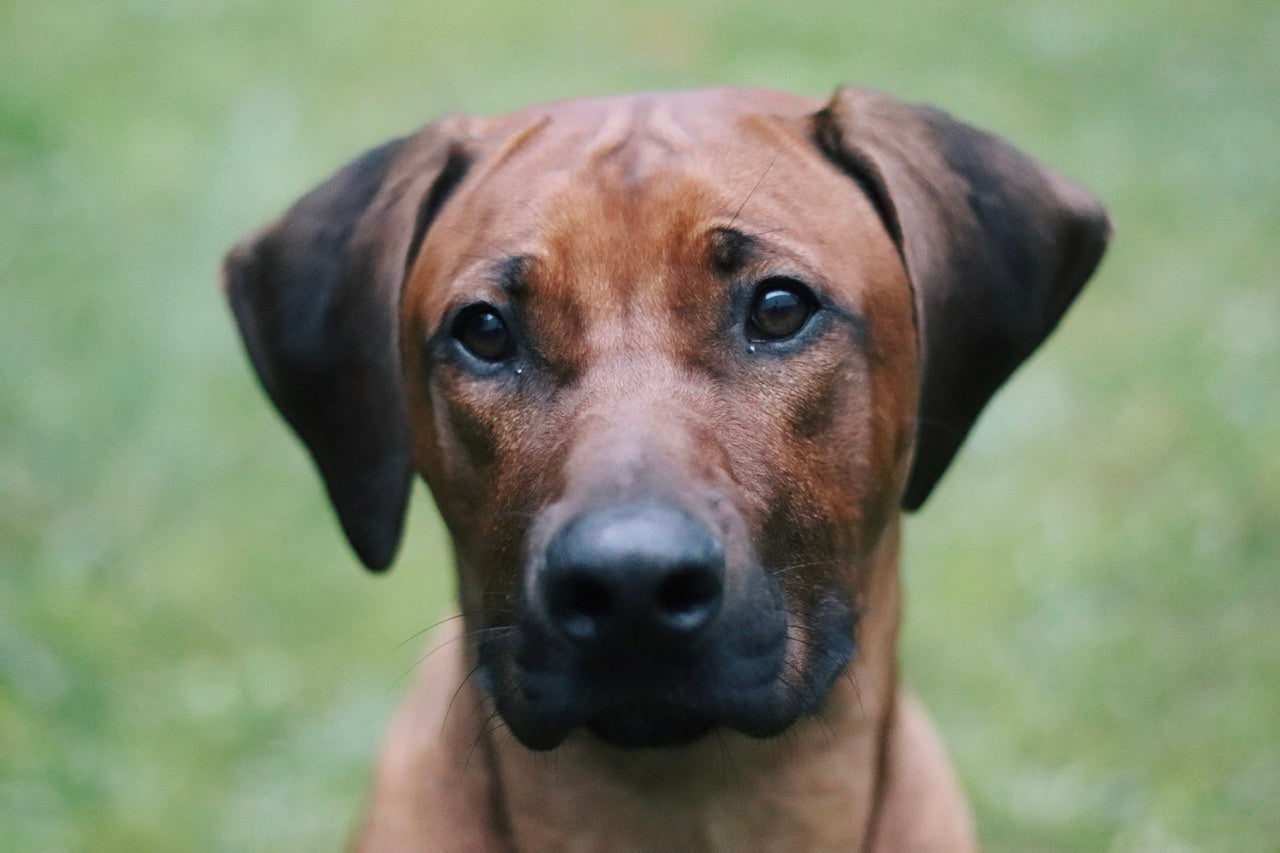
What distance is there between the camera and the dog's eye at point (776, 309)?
3615mm

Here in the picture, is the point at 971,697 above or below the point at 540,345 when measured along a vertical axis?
below

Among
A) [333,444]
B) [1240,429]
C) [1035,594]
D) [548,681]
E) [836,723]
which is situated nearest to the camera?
[548,681]

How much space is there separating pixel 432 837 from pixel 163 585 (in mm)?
3383

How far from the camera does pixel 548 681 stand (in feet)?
10.9

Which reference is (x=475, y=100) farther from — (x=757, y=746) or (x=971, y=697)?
(x=757, y=746)

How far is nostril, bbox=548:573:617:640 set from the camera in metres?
3.11

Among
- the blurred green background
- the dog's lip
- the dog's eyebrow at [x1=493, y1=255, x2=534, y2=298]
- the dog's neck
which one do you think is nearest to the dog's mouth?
the dog's lip

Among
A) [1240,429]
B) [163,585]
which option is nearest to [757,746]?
[163,585]

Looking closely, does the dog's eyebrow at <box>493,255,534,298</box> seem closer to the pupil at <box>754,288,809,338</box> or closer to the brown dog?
the brown dog

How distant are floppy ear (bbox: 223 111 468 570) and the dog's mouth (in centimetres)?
75

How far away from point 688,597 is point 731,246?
0.83m

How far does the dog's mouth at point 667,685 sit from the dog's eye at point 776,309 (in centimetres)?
59

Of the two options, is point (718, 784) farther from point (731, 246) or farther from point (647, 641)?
point (731, 246)

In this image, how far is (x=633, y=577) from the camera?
10.0 ft
